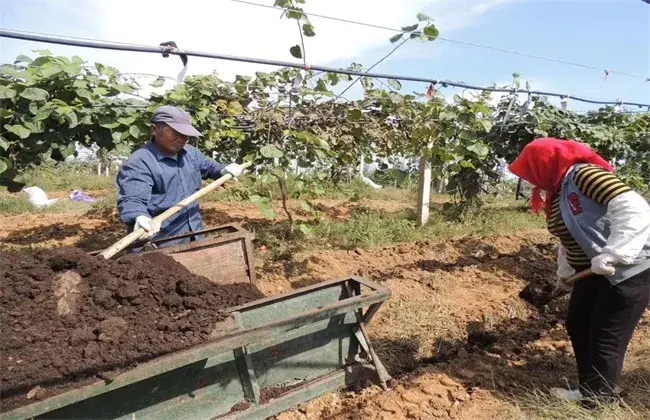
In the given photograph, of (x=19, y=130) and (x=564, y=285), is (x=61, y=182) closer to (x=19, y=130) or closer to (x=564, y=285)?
(x=19, y=130)

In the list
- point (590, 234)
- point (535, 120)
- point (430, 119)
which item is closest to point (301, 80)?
point (430, 119)

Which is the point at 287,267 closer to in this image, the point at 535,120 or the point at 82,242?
the point at 82,242

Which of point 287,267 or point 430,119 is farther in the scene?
point 287,267

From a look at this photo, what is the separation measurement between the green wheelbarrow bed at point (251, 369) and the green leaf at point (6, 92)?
243 centimetres

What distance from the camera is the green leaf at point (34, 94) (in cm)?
341

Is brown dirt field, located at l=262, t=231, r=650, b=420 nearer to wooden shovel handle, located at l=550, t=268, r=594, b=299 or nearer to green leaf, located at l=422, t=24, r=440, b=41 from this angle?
wooden shovel handle, located at l=550, t=268, r=594, b=299

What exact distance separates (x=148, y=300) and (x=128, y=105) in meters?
2.27

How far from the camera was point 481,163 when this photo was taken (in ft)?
23.6

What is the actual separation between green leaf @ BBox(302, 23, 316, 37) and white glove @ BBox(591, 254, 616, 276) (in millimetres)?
2642

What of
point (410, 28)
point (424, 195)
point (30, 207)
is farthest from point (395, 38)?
point (30, 207)

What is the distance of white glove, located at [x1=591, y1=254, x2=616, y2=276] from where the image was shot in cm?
225

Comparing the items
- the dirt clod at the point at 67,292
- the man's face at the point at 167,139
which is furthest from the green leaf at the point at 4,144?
the dirt clod at the point at 67,292

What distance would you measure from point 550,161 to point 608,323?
923 millimetres

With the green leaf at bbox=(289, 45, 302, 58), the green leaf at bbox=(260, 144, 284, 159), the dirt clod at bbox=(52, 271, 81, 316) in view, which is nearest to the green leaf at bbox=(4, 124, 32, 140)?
the dirt clod at bbox=(52, 271, 81, 316)
